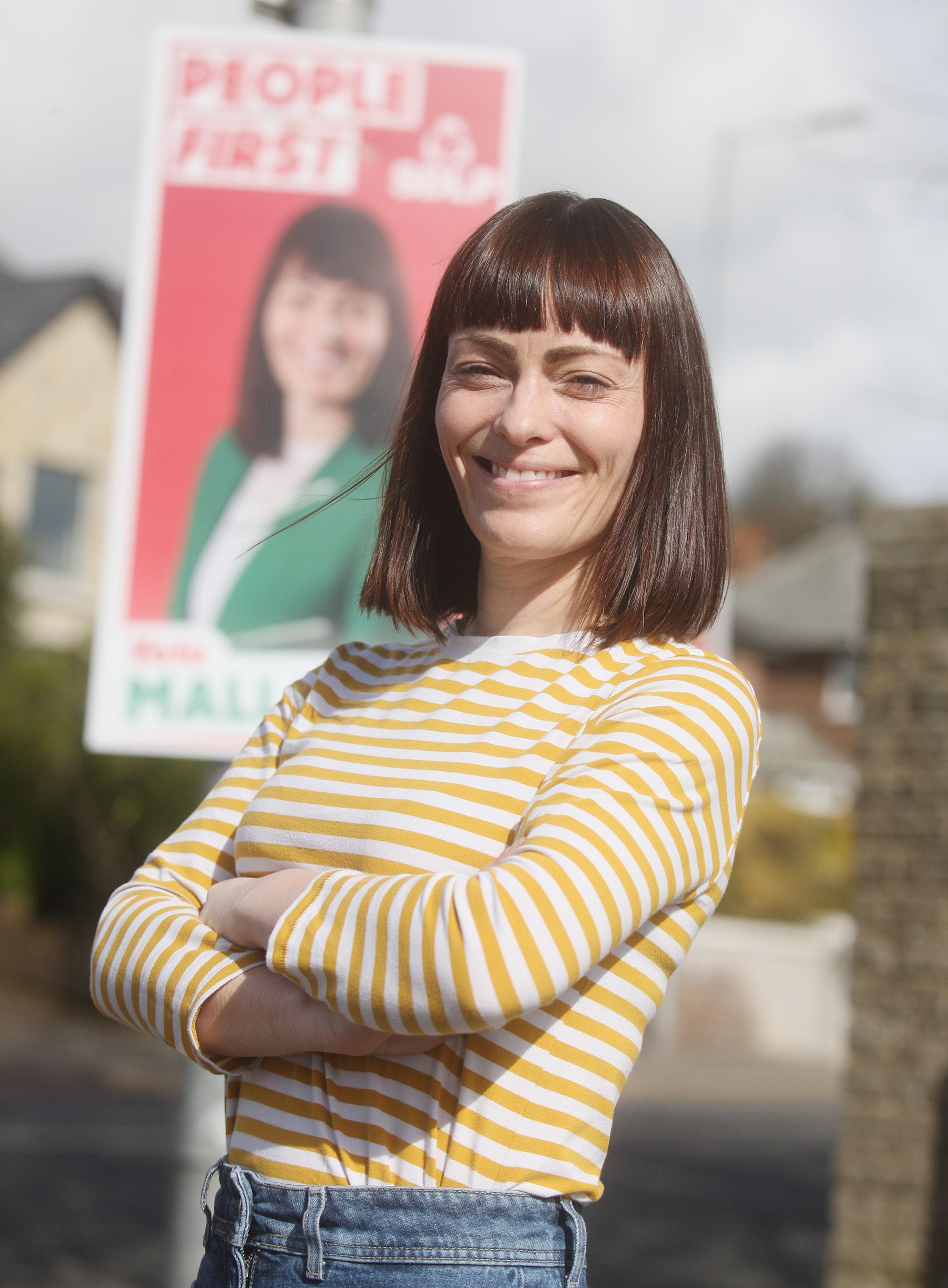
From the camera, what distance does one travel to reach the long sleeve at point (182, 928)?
5.41ft

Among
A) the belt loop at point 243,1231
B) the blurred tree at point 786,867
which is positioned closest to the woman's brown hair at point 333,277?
the belt loop at point 243,1231

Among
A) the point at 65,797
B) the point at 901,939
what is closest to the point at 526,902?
the point at 901,939

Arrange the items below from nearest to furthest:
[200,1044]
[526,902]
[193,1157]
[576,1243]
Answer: [526,902], [576,1243], [200,1044], [193,1157]

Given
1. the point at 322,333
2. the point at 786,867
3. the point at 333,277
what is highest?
the point at 333,277

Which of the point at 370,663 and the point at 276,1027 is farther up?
the point at 370,663

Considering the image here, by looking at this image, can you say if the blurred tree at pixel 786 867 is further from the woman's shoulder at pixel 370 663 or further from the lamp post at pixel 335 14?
the woman's shoulder at pixel 370 663

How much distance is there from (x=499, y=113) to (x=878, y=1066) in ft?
13.0

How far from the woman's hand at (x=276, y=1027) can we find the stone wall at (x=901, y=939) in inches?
186

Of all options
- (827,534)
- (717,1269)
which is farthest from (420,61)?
(827,534)

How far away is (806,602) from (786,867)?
750 inches

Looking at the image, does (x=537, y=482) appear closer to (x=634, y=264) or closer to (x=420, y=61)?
(x=634, y=264)

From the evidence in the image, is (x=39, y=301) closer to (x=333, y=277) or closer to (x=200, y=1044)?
(x=333, y=277)

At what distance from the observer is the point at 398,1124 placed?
1514mm

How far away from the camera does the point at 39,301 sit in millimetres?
19219
